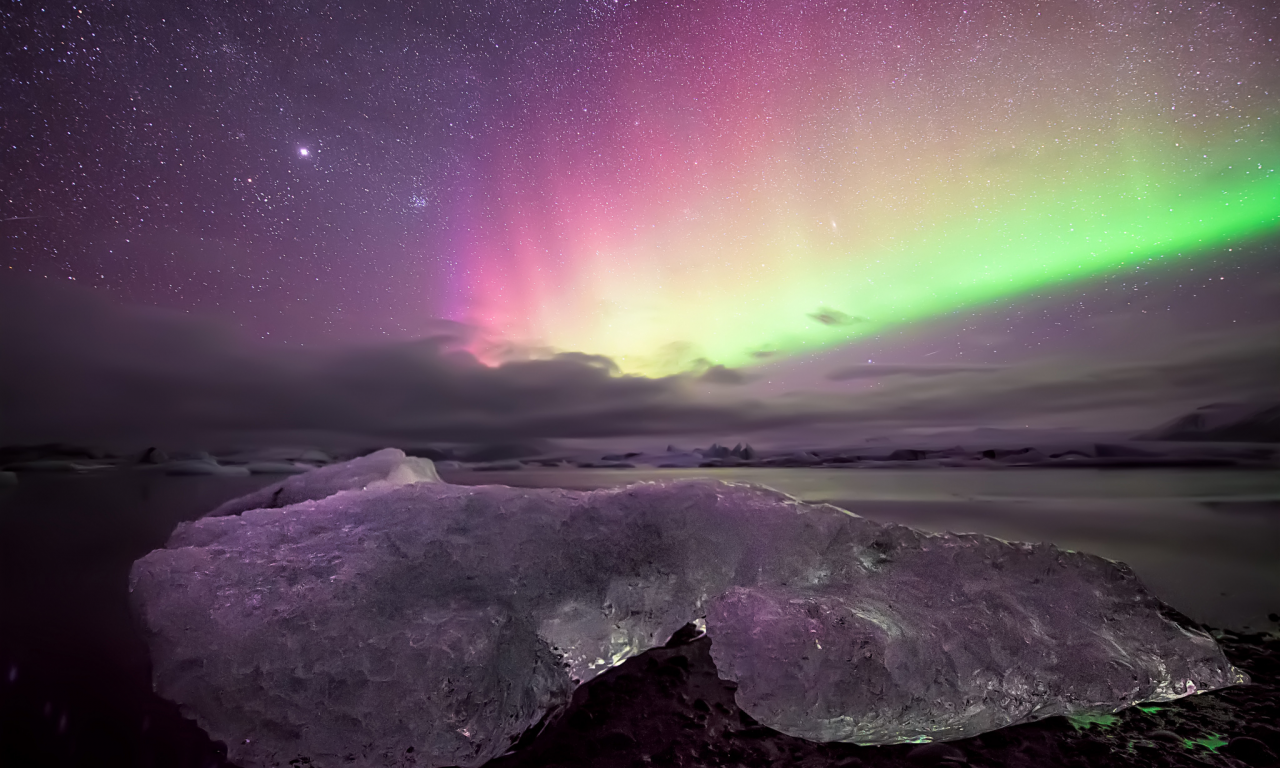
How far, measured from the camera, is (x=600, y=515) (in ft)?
9.03

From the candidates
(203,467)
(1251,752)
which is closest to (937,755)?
(1251,752)

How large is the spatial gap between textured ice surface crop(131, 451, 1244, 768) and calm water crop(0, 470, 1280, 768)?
0.75ft

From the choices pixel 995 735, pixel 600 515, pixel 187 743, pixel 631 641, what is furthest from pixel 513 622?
pixel 995 735

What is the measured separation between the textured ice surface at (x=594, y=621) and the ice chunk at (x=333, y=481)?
3.17 feet

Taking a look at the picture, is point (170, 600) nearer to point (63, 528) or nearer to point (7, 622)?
point (7, 622)

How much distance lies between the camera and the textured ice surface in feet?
5.75

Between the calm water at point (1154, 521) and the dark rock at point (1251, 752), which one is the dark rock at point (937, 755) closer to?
the dark rock at point (1251, 752)

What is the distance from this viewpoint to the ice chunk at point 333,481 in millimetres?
3793

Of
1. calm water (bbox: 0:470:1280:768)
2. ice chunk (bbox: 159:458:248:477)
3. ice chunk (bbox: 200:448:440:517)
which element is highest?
ice chunk (bbox: 200:448:440:517)

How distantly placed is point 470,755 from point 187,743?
38.2 inches

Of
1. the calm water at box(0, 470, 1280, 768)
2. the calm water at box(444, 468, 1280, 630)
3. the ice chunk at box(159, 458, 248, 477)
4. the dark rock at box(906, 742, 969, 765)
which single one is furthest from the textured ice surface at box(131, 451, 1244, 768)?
the ice chunk at box(159, 458, 248, 477)

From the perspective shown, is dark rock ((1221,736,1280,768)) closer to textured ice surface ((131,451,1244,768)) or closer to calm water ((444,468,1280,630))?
textured ice surface ((131,451,1244,768))

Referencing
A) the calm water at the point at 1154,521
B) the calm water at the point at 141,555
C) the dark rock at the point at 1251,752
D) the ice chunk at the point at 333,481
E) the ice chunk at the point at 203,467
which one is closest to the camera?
the dark rock at the point at 1251,752

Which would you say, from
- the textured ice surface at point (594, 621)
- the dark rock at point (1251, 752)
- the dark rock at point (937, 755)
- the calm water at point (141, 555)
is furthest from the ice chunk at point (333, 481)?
the dark rock at point (1251, 752)
